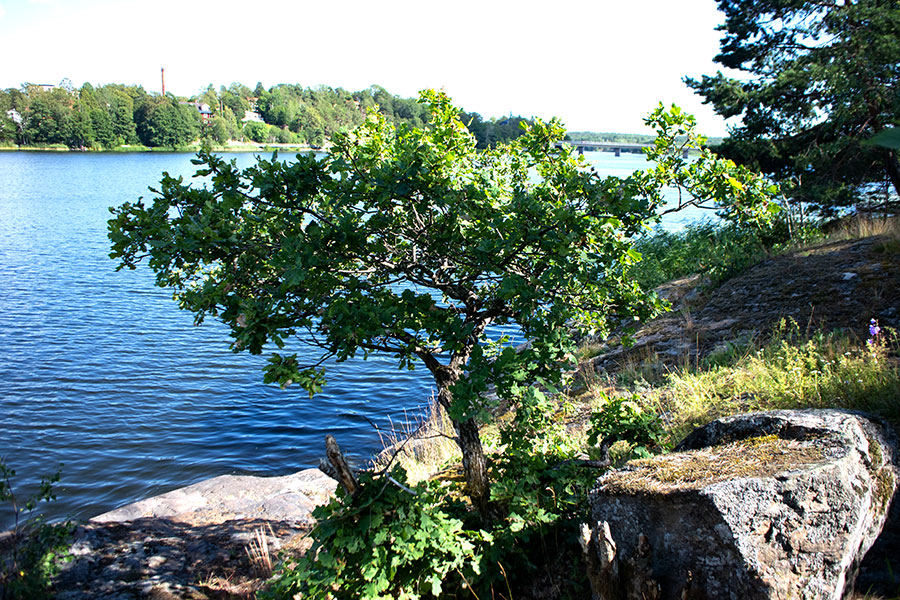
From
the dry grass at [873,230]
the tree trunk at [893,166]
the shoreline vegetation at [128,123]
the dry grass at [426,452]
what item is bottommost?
the dry grass at [426,452]

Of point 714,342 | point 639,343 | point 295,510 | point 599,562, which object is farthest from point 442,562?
point 639,343

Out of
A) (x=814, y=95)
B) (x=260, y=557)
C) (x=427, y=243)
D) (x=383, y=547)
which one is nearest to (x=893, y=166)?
(x=814, y=95)

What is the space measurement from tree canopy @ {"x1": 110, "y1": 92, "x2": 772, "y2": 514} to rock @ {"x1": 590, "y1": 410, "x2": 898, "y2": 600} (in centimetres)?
96

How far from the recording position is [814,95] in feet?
49.7

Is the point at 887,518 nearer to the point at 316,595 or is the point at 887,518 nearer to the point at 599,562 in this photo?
the point at 599,562

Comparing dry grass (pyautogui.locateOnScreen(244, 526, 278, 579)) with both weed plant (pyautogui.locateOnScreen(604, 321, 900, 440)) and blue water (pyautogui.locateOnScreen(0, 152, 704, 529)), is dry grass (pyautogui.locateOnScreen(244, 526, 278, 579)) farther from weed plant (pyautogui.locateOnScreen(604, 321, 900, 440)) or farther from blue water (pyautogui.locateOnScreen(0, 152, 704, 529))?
weed plant (pyautogui.locateOnScreen(604, 321, 900, 440))

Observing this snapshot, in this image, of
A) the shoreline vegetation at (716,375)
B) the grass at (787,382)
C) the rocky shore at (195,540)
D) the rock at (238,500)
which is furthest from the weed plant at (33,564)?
the grass at (787,382)

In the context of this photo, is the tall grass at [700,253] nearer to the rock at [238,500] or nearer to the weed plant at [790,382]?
the weed plant at [790,382]

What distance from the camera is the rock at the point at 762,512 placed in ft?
10.8

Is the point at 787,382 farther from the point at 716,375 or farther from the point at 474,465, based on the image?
the point at 474,465

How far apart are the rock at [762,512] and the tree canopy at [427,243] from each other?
0.96 metres

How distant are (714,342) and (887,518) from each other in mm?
5519

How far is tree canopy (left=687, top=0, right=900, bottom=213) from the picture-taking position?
44.7 feet

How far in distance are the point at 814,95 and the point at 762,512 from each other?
15115mm
